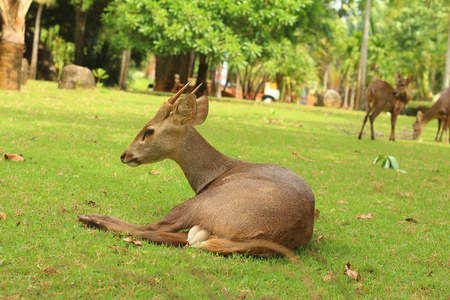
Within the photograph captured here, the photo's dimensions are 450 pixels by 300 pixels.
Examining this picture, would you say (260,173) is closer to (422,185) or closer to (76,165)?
(76,165)

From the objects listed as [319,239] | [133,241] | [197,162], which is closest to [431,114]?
[319,239]

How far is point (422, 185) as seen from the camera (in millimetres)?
7477

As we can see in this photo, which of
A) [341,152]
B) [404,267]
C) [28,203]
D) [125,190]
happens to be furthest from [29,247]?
[341,152]

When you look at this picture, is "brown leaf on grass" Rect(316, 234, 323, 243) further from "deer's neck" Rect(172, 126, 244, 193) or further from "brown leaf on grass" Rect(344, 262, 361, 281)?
"deer's neck" Rect(172, 126, 244, 193)

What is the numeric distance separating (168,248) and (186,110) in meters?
1.27

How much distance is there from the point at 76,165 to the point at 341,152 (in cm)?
601

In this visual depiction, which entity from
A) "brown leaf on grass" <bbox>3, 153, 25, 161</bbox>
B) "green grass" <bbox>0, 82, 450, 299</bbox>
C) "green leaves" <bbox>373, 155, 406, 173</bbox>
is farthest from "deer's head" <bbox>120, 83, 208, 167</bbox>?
"green leaves" <bbox>373, 155, 406, 173</bbox>

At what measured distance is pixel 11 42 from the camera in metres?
16.0

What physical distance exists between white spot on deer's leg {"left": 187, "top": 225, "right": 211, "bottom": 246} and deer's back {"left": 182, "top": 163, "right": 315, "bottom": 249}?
0.04 m

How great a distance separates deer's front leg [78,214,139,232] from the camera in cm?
380

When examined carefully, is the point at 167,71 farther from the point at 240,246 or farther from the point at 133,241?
the point at 240,246

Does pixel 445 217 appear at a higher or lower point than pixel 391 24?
lower

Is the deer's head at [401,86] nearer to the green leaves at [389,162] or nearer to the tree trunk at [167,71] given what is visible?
the green leaves at [389,162]

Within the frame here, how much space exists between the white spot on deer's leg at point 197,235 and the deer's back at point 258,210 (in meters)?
0.04
